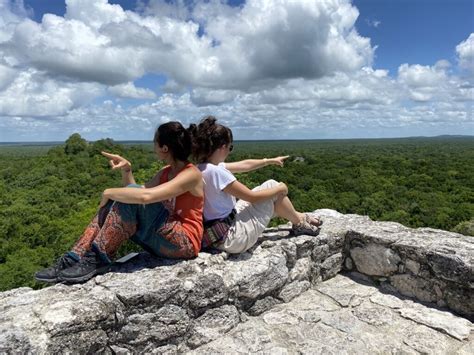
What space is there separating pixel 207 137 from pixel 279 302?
4.44 feet

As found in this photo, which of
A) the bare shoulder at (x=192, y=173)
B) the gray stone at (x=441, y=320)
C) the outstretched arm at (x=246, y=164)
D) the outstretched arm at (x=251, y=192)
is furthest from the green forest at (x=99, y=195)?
the gray stone at (x=441, y=320)

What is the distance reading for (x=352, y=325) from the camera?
264cm

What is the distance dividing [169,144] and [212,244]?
0.79 metres

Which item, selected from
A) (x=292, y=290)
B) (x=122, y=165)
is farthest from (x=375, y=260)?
(x=122, y=165)

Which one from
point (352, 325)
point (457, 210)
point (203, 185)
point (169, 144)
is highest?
point (169, 144)

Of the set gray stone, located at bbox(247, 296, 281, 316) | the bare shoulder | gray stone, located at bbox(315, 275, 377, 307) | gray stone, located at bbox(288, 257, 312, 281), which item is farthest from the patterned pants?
gray stone, located at bbox(315, 275, 377, 307)

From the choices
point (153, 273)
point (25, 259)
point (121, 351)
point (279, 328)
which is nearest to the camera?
point (121, 351)

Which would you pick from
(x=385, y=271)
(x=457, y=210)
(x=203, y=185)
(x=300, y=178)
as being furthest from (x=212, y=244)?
(x=300, y=178)

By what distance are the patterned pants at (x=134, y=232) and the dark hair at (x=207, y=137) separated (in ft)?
1.67

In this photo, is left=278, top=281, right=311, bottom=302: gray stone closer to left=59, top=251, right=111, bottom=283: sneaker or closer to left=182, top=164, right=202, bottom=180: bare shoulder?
left=182, top=164, right=202, bottom=180: bare shoulder

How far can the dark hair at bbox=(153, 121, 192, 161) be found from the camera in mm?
2410

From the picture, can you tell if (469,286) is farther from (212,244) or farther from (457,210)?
(457,210)

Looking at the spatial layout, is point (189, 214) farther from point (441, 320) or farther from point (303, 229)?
point (441, 320)

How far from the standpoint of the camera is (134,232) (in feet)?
7.86
